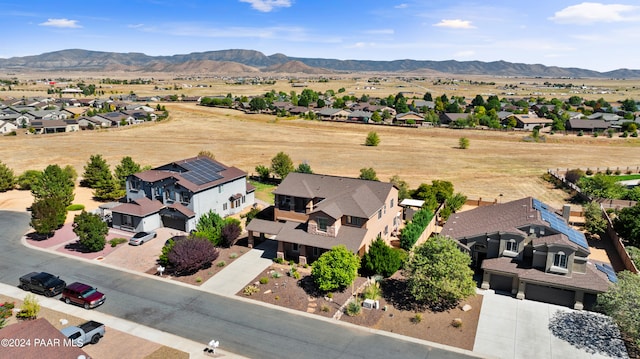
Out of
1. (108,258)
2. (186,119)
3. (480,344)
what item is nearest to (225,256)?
(108,258)

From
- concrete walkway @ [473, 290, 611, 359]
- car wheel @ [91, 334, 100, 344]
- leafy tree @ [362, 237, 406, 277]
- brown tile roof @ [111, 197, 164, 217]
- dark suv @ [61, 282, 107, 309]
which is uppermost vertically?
brown tile roof @ [111, 197, 164, 217]

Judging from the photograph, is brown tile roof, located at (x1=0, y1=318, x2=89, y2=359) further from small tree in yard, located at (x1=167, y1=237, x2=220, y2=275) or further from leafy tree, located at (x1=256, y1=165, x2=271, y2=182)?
leafy tree, located at (x1=256, y1=165, x2=271, y2=182)

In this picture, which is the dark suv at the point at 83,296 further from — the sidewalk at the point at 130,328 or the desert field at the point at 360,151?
the desert field at the point at 360,151

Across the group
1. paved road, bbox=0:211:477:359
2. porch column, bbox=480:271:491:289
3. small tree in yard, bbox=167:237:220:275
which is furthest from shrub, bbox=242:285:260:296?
porch column, bbox=480:271:491:289

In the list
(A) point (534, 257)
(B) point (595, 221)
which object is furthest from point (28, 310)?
(B) point (595, 221)

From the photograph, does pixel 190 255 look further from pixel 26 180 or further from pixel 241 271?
pixel 26 180
